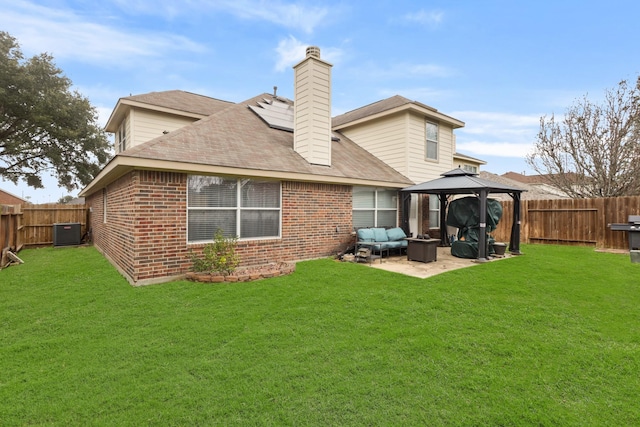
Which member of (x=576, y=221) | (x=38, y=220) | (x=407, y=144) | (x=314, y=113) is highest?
(x=314, y=113)

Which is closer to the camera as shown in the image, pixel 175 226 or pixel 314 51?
pixel 175 226

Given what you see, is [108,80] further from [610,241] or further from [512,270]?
[610,241]

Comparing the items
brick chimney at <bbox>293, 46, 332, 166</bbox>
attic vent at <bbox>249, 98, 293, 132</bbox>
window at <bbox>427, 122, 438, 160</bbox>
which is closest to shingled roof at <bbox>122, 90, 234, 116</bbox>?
attic vent at <bbox>249, 98, 293, 132</bbox>

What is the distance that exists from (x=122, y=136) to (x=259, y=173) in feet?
27.7

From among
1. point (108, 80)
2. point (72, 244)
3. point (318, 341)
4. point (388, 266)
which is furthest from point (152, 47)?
point (318, 341)

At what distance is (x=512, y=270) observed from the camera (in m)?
7.06

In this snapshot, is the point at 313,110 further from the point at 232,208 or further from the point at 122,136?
the point at 122,136

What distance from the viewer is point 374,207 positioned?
33.1ft

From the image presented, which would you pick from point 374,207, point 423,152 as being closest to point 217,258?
point 374,207

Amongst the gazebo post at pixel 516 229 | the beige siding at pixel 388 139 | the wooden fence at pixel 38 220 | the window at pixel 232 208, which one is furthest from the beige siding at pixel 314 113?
the wooden fence at pixel 38 220

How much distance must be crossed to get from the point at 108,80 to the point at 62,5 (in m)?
4.47

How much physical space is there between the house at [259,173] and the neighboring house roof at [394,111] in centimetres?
6

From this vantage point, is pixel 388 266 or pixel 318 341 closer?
pixel 318 341

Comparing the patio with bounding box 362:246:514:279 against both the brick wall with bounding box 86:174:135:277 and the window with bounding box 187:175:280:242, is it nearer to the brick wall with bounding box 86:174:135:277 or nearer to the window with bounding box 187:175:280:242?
the window with bounding box 187:175:280:242
